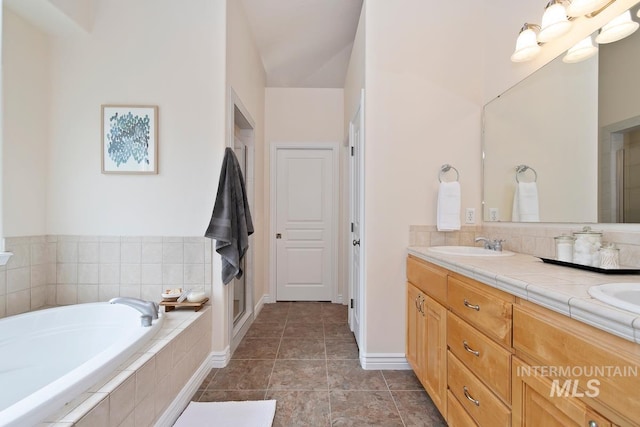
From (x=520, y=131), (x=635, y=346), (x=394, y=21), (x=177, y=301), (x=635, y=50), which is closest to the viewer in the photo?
(x=635, y=346)

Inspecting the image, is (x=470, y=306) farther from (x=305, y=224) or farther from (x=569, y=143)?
(x=305, y=224)

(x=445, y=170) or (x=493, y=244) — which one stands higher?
(x=445, y=170)

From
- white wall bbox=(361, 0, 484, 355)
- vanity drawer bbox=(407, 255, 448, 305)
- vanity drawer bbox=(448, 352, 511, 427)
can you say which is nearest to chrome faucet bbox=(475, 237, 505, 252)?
white wall bbox=(361, 0, 484, 355)

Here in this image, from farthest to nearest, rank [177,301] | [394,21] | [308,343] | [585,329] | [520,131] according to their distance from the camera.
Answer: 1. [308,343]
2. [394,21]
3. [177,301]
4. [520,131]
5. [585,329]

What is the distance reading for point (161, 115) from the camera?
194 centimetres

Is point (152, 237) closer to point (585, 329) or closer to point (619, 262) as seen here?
point (585, 329)

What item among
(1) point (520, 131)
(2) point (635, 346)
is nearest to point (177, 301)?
(2) point (635, 346)

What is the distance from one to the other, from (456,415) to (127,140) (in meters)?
2.57

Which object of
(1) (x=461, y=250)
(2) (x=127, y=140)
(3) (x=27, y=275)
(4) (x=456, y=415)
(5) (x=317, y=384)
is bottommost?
(5) (x=317, y=384)

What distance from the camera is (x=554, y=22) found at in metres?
1.43

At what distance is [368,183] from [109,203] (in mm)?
1878

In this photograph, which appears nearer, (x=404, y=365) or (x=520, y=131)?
(x=520, y=131)

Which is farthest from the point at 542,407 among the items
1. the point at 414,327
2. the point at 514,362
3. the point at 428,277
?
the point at 414,327

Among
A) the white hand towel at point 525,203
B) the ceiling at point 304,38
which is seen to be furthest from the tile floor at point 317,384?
the ceiling at point 304,38
